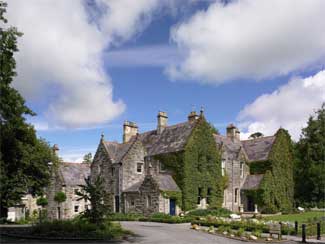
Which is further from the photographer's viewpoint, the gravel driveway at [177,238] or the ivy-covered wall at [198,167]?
the ivy-covered wall at [198,167]

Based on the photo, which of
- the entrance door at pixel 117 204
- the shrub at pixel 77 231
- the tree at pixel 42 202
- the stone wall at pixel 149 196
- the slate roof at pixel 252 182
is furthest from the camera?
the tree at pixel 42 202

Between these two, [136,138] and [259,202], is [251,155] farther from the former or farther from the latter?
[136,138]

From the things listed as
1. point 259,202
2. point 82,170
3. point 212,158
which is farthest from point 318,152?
point 82,170

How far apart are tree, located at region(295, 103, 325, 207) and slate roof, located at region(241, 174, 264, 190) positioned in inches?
423

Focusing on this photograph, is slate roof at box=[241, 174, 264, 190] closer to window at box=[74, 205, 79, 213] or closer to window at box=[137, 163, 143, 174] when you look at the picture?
window at box=[137, 163, 143, 174]

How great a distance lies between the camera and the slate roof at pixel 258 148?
54.2 meters

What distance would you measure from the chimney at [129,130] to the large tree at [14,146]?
1889 centimetres

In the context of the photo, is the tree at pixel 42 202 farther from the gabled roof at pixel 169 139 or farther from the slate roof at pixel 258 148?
the slate roof at pixel 258 148

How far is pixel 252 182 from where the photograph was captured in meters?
51.8

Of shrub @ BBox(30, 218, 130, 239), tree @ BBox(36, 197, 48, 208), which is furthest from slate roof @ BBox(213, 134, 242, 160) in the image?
shrub @ BBox(30, 218, 130, 239)

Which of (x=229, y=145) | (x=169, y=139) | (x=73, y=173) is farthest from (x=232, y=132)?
(x=73, y=173)

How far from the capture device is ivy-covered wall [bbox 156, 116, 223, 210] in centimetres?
4453

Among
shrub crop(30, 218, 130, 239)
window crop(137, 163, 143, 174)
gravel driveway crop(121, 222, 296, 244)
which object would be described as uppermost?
window crop(137, 163, 143, 174)

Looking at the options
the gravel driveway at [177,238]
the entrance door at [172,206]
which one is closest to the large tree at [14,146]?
the gravel driveway at [177,238]
